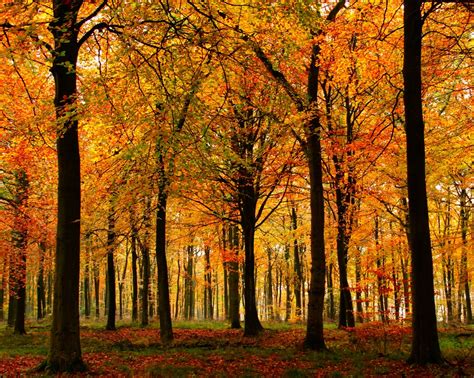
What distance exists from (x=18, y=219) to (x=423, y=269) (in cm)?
1770

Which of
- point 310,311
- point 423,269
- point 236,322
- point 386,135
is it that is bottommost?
point 236,322

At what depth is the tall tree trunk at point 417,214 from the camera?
777 centimetres

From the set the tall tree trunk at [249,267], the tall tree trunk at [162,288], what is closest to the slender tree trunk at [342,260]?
the tall tree trunk at [249,267]

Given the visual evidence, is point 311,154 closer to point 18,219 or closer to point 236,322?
point 236,322

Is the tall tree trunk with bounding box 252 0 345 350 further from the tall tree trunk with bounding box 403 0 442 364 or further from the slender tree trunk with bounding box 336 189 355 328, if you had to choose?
the slender tree trunk with bounding box 336 189 355 328

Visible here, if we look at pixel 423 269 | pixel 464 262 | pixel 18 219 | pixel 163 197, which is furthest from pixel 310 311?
pixel 464 262

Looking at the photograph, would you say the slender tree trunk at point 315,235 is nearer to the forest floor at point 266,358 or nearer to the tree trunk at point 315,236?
the tree trunk at point 315,236

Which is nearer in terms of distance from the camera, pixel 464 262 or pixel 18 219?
pixel 18 219

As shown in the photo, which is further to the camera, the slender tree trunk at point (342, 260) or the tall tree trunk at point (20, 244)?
the tall tree trunk at point (20, 244)

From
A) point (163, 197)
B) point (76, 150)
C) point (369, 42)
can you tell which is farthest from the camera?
point (163, 197)

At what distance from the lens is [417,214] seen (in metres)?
8.10

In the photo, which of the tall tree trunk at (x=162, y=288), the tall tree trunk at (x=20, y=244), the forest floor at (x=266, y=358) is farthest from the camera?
the tall tree trunk at (x=20, y=244)

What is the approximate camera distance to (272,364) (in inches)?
364

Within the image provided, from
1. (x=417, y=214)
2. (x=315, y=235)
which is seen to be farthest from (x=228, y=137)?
(x=417, y=214)
